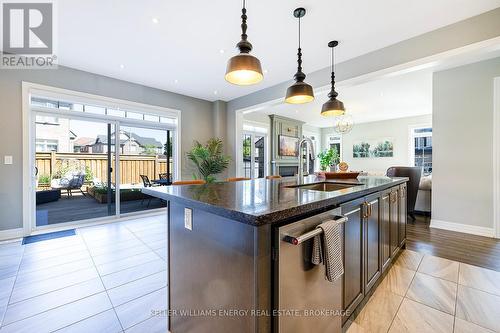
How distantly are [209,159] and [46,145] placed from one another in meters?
2.99

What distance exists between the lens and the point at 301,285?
107 cm

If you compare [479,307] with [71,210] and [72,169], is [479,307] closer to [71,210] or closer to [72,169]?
[72,169]

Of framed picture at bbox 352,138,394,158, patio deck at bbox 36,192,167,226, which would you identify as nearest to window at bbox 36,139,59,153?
patio deck at bbox 36,192,167,226

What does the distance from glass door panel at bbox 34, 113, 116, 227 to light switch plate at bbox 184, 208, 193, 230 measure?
394 centimetres

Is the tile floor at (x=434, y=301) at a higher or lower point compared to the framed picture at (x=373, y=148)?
lower

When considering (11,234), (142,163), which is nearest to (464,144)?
(142,163)

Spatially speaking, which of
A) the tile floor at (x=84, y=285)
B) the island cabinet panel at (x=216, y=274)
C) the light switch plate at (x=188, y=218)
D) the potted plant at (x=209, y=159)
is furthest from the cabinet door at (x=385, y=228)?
the potted plant at (x=209, y=159)

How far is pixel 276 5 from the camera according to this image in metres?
2.36

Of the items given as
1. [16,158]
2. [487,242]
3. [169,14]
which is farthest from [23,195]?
[487,242]

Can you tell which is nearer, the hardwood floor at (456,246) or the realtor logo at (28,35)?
the realtor logo at (28,35)

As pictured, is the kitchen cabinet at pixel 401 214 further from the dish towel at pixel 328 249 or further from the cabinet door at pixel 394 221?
the dish towel at pixel 328 249

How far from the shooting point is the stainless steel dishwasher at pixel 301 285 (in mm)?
957

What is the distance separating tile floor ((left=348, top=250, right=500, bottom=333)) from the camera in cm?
155

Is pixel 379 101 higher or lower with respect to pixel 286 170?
higher
